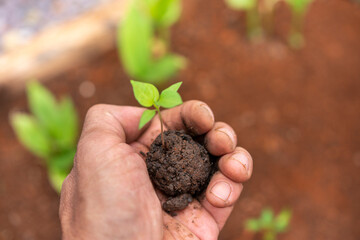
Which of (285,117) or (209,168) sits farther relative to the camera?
(285,117)

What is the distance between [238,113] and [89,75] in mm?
1089

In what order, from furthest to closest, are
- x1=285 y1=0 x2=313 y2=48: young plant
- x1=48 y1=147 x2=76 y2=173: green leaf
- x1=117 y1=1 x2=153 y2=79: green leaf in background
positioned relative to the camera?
1. x1=285 y1=0 x2=313 y2=48: young plant
2. x1=117 y1=1 x2=153 y2=79: green leaf in background
3. x1=48 y1=147 x2=76 y2=173: green leaf

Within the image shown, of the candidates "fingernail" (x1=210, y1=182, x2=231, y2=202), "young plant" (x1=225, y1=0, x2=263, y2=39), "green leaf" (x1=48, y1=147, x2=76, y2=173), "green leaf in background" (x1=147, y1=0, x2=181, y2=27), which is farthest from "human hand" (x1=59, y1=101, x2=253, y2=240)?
"young plant" (x1=225, y1=0, x2=263, y2=39)

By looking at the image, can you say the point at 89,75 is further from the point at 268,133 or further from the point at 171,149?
the point at 171,149

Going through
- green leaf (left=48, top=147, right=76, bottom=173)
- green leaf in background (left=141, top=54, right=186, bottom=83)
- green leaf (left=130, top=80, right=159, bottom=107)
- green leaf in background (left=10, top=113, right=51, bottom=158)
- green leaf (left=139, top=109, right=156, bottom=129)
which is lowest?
green leaf (left=48, top=147, right=76, bottom=173)

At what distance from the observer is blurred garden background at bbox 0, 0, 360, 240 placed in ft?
6.77

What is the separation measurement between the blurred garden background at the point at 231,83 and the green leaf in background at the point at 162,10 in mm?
11

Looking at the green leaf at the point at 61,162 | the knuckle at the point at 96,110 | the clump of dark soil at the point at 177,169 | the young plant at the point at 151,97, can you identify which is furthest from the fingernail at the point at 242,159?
the green leaf at the point at 61,162

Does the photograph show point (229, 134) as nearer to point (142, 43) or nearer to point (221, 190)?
point (221, 190)

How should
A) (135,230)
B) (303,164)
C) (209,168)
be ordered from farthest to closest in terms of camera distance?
1. (303,164)
2. (209,168)
3. (135,230)

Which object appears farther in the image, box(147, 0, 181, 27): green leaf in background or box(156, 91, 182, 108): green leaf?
box(147, 0, 181, 27): green leaf in background

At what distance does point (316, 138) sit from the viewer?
2301mm

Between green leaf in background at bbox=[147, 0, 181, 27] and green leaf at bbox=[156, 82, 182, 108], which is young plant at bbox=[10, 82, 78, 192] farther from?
green leaf at bbox=[156, 82, 182, 108]

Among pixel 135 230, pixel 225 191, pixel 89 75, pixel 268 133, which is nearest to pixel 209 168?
pixel 225 191
